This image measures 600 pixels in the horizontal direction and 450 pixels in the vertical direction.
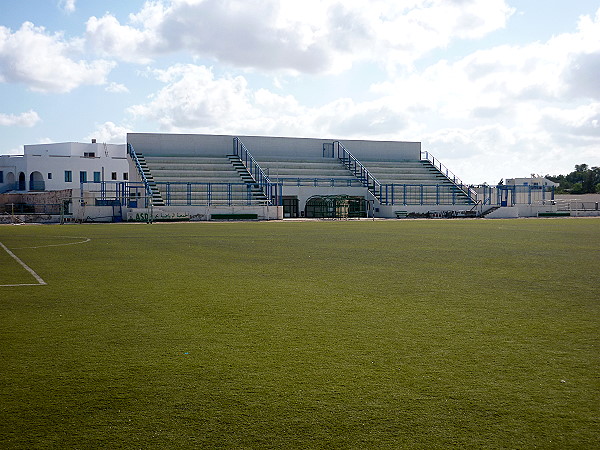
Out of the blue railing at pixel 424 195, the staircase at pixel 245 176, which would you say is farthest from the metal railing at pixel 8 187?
the blue railing at pixel 424 195

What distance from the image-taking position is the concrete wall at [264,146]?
59.5m

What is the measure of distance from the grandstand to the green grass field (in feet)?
125

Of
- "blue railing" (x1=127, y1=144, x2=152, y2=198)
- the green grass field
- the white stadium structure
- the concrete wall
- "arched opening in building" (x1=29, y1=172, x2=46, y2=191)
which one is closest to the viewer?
the green grass field

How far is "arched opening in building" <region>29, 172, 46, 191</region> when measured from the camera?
65.1m

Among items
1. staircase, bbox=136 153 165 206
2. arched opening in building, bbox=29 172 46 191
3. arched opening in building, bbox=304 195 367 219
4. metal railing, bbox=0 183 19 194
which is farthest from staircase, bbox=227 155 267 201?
metal railing, bbox=0 183 19 194

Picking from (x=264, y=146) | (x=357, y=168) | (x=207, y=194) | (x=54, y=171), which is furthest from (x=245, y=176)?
(x=54, y=171)

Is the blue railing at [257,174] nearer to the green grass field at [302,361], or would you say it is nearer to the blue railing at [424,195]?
the blue railing at [424,195]

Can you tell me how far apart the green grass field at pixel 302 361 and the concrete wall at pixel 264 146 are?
50.1 m

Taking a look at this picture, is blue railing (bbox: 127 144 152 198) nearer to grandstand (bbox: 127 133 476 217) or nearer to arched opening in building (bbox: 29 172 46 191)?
grandstand (bbox: 127 133 476 217)

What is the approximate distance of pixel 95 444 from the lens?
3.79 meters

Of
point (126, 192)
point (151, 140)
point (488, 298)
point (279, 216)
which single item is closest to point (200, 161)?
point (151, 140)

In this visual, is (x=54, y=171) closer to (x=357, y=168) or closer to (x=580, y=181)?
(x=357, y=168)

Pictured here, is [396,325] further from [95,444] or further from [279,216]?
[279,216]

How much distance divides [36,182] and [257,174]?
81.4 ft
